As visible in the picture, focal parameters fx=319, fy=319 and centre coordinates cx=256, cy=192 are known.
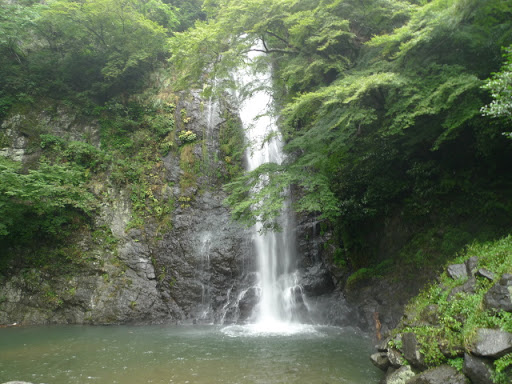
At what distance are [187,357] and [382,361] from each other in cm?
409

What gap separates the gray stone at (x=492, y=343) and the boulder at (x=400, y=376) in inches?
45.4

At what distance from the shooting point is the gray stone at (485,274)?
4900mm

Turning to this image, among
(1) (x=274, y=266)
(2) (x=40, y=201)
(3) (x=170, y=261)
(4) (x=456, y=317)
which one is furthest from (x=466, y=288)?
(2) (x=40, y=201)

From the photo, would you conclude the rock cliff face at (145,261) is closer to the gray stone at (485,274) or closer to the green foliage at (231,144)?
the green foliage at (231,144)

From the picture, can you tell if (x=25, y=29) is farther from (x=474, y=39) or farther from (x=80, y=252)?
(x=474, y=39)

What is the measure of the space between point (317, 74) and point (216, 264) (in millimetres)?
8182

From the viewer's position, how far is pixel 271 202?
8.36 m

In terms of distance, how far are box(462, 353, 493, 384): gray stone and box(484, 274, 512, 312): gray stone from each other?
74cm

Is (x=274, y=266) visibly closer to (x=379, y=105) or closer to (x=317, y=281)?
(x=317, y=281)

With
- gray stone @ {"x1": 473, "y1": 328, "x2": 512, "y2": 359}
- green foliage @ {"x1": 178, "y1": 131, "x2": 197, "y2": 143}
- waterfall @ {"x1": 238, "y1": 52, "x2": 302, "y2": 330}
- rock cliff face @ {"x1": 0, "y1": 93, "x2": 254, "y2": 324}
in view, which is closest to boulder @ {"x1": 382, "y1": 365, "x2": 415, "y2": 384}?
gray stone @ {"x1": 473, "y1": 328, "x2": 512, "y2": 359}

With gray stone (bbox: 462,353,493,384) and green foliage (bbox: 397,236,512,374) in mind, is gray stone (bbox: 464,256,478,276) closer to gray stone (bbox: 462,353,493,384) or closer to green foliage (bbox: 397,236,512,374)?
green foliage (bbox: 397,236,512,374)

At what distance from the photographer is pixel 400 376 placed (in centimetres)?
487

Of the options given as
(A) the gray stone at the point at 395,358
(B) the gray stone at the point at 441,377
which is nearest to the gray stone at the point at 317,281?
(A) the gray stone at the point at 395,358

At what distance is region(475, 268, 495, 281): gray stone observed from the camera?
16.1 ft
